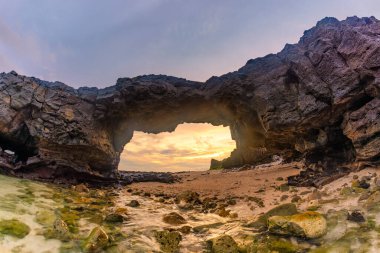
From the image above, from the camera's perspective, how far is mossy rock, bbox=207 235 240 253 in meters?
7.60

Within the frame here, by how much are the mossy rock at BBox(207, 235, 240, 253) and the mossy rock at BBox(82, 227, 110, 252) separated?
3.28m

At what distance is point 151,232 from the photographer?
30.7ft

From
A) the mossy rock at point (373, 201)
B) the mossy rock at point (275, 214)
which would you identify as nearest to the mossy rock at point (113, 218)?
the mossy rock at point (275, 214)

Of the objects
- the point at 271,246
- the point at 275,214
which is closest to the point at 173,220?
the point at 275,214

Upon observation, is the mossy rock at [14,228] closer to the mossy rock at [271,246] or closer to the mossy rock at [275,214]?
the mossy rock at [271,246]

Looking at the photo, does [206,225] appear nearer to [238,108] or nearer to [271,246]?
[271,246]

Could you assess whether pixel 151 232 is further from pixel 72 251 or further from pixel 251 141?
pixel 251 141

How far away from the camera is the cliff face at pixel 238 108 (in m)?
14.0

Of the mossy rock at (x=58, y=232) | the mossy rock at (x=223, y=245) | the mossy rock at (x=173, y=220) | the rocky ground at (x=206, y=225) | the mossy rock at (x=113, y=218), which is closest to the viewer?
the rocky ground at (x=206, y=225)

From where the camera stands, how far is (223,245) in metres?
7.83

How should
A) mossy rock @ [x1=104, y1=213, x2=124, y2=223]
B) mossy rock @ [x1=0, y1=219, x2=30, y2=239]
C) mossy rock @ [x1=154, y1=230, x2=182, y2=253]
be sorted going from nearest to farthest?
mossy rock @ [x1=0, y1=219, x2=30, y2=239], mossy rock @ [x1=154, y1=230, x2=182, y2=253], mossy rock @ [x1=104, y1=213, x2=124, y2=223]

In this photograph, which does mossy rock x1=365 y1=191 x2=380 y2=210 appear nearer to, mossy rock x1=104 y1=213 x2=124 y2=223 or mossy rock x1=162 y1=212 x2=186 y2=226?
mossy rock x1=162 y1=212 x2=186 y2=226

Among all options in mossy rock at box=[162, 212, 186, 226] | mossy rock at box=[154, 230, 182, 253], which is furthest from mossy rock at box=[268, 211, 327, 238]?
mossy rock at box=[162, 212, 186, 226]

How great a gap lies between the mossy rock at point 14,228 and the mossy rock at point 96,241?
5.91 ft
